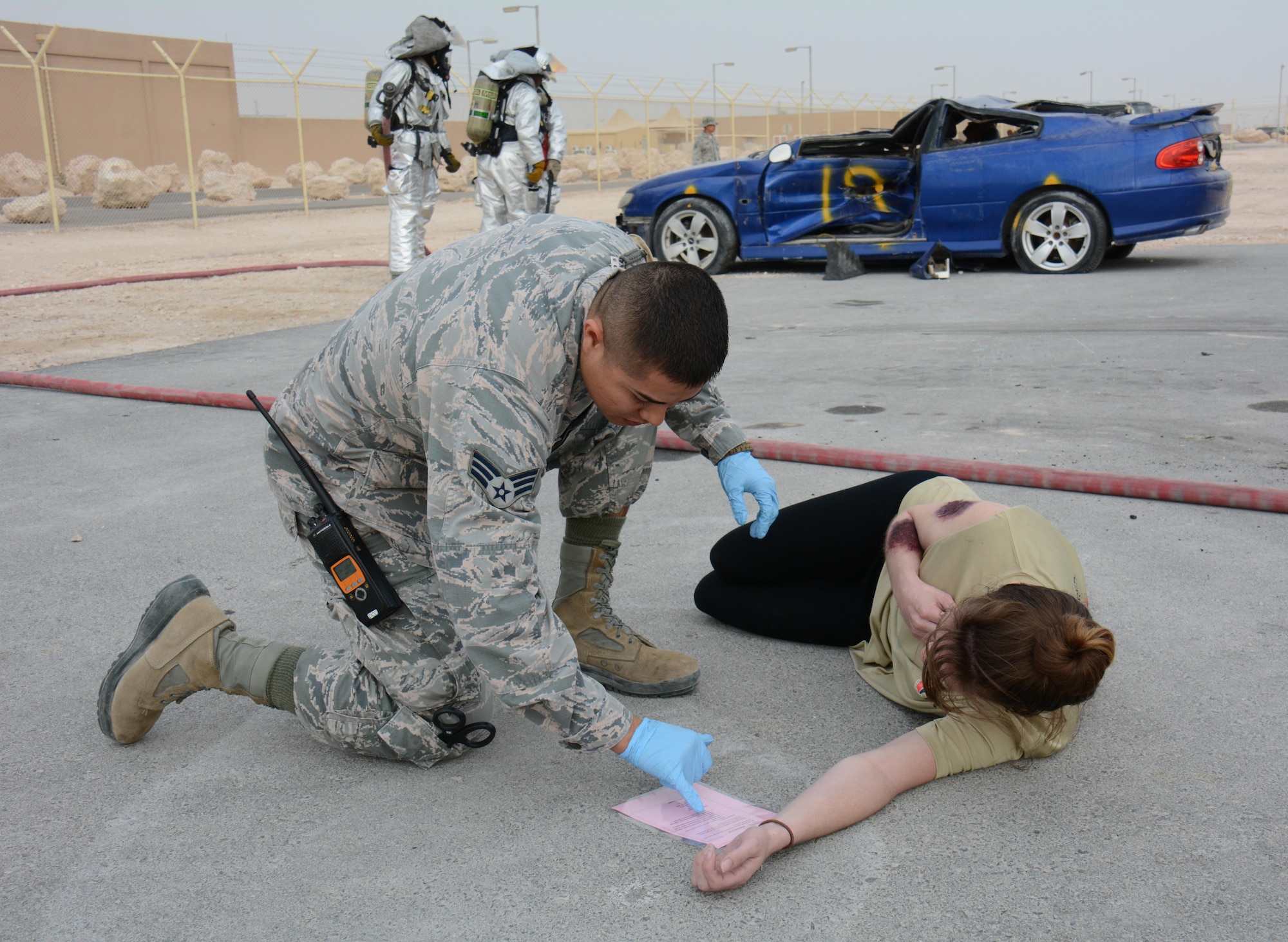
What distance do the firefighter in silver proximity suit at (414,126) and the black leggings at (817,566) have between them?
20.8 feet

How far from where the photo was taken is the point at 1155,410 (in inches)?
180

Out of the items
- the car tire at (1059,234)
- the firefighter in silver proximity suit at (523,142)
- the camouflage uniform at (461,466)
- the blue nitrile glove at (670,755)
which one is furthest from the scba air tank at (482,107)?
the blue nitrile glove at (670,755)

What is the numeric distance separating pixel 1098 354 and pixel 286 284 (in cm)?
746

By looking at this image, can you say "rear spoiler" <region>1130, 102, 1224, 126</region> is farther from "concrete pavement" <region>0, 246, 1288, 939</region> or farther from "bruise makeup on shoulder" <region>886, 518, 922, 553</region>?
"bruise makeup on shoulder" <region>886, 518, 922, 553</region>

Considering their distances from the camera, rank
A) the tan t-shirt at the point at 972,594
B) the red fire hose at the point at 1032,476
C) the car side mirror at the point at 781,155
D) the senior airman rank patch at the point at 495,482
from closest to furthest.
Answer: the senior airman rank patch at the point at 495,482 → the tan t-shirt at the point at 972,594 → the red fire hose at the point at 1032,476 → the car side mirror at the point at 781,155

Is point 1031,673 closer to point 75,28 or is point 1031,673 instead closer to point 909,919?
point 909,919

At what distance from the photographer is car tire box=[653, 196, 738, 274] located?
9.40 meters

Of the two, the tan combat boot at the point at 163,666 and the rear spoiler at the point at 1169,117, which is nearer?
the tan combat boot at the point at 163,666

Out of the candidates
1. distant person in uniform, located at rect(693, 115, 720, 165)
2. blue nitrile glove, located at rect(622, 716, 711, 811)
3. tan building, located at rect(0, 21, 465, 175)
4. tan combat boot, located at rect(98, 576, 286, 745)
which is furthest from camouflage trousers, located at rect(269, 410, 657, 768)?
tan building, located at rect(0, 21, 465, 175)

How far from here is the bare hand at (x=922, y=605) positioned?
84.3 inches

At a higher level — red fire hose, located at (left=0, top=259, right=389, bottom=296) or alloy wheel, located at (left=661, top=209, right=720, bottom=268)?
alloy wheel, located at (left=661, top=209, right=720, bottom=268)

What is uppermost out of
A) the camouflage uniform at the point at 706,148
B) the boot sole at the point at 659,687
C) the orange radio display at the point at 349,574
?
the camouflage uniform at the point at 706,148

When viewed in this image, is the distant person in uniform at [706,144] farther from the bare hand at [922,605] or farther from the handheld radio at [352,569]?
the handheld radio at [352,569]

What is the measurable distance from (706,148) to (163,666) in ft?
51.0
